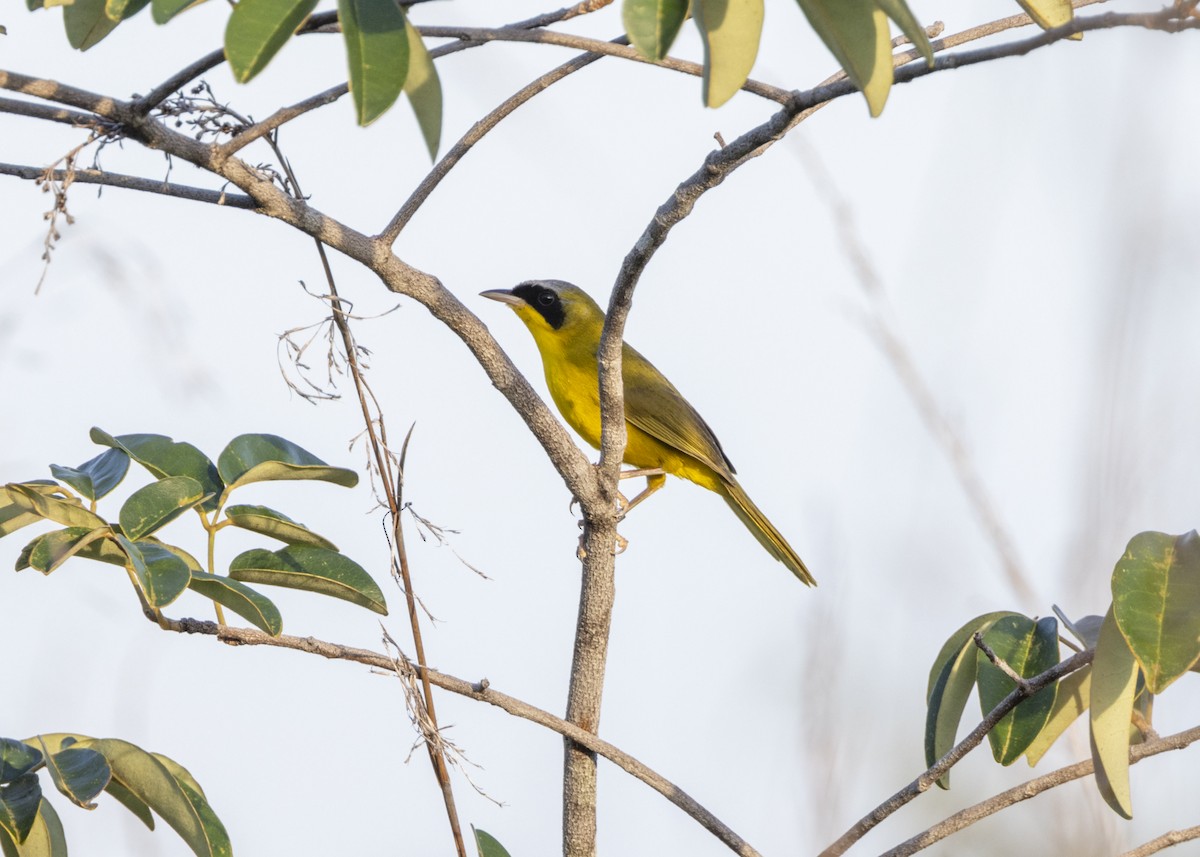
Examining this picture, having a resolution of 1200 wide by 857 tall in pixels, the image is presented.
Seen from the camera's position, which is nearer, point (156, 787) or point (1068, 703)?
point (156, 787)

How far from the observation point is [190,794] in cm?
163

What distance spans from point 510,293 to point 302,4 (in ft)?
14.5

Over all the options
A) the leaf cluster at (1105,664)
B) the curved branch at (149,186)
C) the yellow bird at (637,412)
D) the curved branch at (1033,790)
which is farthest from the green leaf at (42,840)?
the yellow bird at (637,412)

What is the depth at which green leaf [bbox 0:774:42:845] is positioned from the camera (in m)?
1.43

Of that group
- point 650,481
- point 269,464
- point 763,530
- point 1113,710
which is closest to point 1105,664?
point 1113,710

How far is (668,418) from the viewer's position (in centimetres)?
509

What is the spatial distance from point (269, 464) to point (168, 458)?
18cm

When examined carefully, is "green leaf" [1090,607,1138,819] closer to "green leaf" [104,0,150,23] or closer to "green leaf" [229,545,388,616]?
"green leaf" [229,545,388,616]

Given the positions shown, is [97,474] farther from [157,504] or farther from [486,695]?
[486,695]

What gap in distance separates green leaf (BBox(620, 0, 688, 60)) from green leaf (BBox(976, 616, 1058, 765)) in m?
1.00

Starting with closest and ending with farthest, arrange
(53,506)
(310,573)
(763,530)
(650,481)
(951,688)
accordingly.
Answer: (53,506) → (310,573) → (951,688) → (763,530) → (650,481)

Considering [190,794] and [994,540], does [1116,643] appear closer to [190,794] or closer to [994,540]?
[994,540]

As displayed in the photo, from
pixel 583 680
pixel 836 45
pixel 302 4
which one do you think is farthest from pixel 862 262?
pixel 302 4

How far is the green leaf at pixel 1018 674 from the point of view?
1703 millimetres
